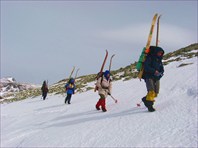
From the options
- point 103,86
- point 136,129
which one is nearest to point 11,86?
point 103,86

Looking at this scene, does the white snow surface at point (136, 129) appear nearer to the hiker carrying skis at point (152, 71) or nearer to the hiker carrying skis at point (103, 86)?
the hiker carrying skis at point (152, 71)

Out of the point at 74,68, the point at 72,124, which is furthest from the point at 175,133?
the point at 74,68

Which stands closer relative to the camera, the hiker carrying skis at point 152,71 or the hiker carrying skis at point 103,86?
the hiker carrying skis at point 152,71

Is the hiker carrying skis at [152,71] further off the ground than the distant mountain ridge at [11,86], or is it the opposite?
the distant mountain ridge at [11,86]

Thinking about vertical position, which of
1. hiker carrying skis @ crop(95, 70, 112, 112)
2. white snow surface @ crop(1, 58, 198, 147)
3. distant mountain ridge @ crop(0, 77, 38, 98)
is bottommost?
white snow surface @ crop(1, 58, 198, 147)

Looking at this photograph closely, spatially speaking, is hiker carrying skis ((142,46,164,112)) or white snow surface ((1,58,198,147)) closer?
white snow surface ((1,58,198,147))

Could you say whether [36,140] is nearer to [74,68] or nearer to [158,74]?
[158,74]

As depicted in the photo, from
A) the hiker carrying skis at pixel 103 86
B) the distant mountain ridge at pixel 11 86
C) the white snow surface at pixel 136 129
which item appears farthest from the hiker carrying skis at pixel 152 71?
the distant mountain ridge at pixel 11 86

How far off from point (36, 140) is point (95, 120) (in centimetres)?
188

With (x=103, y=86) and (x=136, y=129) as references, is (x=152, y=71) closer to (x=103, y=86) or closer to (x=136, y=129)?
(x=136, y=129)

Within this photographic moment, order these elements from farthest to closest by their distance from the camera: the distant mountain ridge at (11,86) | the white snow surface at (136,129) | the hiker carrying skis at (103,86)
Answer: the distant mountain ridge at (11,86), the hiker carrying skis at (103,86), the white snow surface at (136,129)

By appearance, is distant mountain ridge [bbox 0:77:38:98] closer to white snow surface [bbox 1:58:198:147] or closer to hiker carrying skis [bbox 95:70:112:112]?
hiker carrying skis [bbox 95:70:112:112]

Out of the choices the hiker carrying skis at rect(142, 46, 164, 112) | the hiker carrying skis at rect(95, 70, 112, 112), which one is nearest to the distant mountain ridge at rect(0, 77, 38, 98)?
the hiker carrying skis at rect(95, 70, 112, 112)

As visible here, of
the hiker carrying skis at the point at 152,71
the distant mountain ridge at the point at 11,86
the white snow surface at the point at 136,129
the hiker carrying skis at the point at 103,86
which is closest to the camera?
the white snow surface at the point at 136,129
